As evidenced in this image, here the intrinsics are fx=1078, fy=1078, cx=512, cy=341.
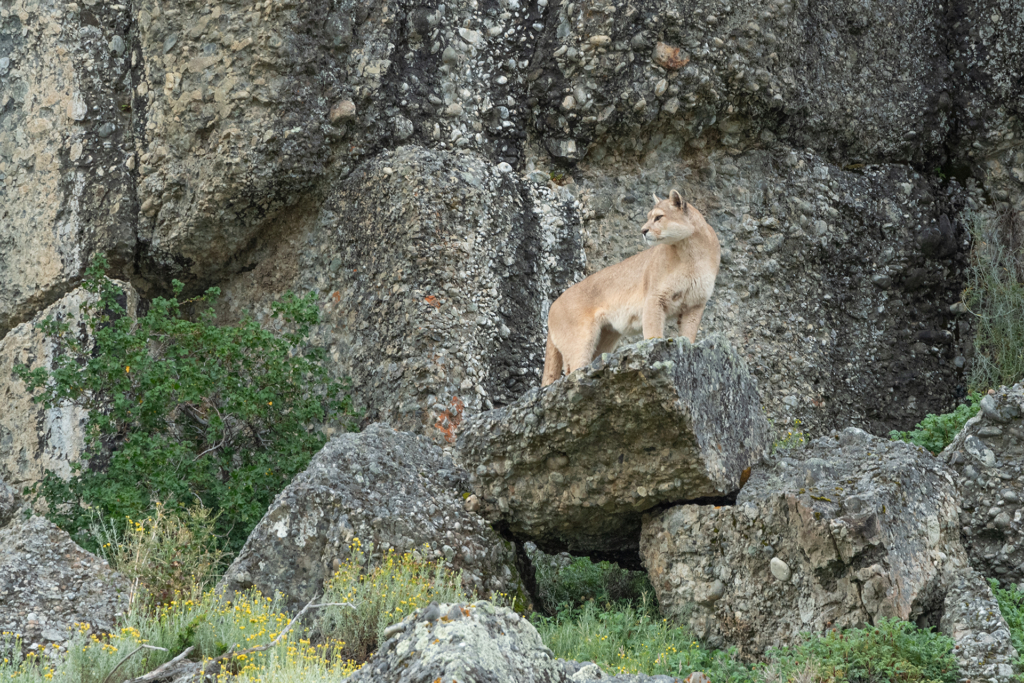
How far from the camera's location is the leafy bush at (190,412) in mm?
9664

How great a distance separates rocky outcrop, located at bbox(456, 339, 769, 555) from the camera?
302 inches

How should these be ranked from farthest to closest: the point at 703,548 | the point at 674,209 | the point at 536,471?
the point at 674,209, the point at 536,471, the point at 703,548

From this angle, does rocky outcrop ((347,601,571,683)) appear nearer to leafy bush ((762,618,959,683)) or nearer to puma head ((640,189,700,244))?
leafy bush ((762,618,959,683))

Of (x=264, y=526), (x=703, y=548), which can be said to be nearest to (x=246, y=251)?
(x=264, y=526)

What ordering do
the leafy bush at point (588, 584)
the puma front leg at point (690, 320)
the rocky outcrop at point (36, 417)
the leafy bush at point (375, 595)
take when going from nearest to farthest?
the leafy bush at point (375, 595), the leafy bush at point (588, 584), the puma front leg at point (690, 320), the rocky outcrop at point (36, 417)

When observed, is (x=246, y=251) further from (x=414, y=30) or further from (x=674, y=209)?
(x=674, y=209)

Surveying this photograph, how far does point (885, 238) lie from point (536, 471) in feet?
21.9

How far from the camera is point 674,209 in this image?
903cm

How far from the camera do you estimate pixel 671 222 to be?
29.3 feet

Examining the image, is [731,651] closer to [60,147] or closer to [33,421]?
[33,421]

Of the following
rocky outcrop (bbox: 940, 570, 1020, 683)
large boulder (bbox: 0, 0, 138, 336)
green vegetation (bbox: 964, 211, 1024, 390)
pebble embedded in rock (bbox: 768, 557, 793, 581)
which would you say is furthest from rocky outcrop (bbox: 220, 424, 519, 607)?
green vegetation (bbox: 964, 211, 1024, 390)

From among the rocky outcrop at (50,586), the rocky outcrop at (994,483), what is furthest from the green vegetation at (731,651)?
the rocky outcrop at (50,586)

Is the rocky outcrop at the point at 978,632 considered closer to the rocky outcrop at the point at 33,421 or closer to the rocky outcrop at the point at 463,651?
the rocky outcrop at the point at 463,651

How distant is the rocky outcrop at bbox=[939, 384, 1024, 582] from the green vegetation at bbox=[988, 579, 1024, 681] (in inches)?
8.3
